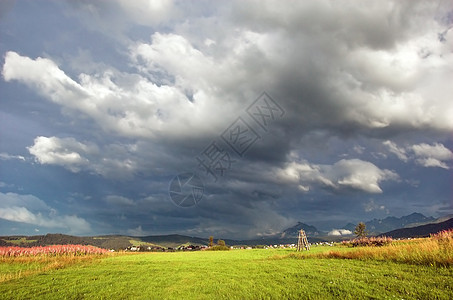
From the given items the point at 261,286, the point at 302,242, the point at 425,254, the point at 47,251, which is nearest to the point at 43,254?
the point at 47,251

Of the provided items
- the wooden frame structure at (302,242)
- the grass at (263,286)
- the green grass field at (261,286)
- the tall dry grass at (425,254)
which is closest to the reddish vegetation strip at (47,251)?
the green grass field at (261,286)

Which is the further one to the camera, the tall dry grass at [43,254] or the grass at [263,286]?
the tall dry grass at [43,254]

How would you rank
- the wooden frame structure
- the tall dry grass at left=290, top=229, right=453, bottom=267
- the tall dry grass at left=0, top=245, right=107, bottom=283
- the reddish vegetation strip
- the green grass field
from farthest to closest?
the wooden frame structure, the reddish vegetation strip, the tall dry grass at left=0, top=245, right=107, bottom=283, the tall dry grass at left=290, top=229, right=453, bottom=267, the green grass field

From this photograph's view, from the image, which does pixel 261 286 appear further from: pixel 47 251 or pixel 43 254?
pixel 47 251

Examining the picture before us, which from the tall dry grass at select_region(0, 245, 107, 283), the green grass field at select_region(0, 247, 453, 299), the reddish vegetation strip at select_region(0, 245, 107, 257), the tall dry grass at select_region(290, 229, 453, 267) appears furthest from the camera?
the reddish vegetation strip at select_region(0, 245, 107, 257)

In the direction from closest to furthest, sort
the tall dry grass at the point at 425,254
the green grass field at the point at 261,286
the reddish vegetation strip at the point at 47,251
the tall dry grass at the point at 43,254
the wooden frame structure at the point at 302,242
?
1. the green grass field at the point at 261,286
2. the tall dry grass at the point at 425,254
3. the tall dry grass at the point at 43,254
4. the reddish vegetation strip at the point at 47,251
5. the wooden frame structure at the point at 302,242

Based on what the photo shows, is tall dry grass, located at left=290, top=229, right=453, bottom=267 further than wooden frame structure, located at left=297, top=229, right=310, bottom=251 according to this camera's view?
No

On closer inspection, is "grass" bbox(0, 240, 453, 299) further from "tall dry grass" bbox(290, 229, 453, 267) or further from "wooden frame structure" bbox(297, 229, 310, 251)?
"wooden frame structure" bbox(297, 229, 310, 251)

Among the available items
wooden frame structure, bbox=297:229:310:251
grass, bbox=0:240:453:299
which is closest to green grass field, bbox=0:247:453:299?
grass, bbox=0:240:453:299

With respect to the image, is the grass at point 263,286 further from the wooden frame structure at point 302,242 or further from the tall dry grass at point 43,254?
the wooden frame structure at point 302,242

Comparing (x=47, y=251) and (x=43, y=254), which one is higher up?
(x=47, y=251)

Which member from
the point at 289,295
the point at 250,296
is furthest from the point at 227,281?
the point at 289,295

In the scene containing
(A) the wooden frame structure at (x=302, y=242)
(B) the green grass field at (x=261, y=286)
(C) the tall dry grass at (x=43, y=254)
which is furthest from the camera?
(A) the wooden frame structure at (x=302, y=242)

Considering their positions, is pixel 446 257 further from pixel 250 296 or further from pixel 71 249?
pixel 71 249
